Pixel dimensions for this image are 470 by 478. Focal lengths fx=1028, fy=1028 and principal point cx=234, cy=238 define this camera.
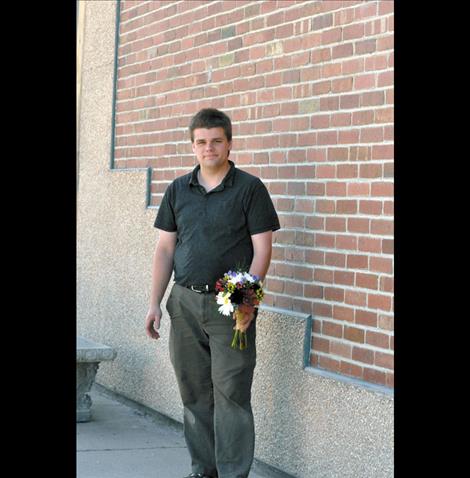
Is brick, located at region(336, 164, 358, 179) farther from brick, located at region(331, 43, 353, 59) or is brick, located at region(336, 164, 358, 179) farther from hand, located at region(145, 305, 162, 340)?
hand, located at region(145, 305, 162, 340)

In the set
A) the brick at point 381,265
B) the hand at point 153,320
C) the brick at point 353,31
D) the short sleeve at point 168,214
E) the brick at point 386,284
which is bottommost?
the hand at point 153,320

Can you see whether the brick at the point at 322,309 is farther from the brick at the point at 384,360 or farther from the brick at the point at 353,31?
the brick at the point at 353,31

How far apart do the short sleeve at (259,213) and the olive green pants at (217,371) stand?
1.37 ft

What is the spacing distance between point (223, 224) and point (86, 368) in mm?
2675

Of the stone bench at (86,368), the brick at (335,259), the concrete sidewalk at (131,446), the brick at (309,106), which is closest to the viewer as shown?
the brick at (335,259)

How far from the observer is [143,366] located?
7.83 m

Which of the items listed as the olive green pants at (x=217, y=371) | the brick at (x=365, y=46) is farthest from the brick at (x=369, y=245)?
the brick at (x=365, y=46)

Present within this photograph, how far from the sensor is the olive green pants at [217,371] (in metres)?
5.31

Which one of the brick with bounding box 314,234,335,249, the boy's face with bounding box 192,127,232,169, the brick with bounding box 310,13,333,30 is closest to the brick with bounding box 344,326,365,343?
the brick with bounding box 314,234,335,249

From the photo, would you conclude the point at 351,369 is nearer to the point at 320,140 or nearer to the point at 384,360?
the point at 384,360

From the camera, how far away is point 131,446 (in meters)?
6.89

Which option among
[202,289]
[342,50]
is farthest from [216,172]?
[342,50]
